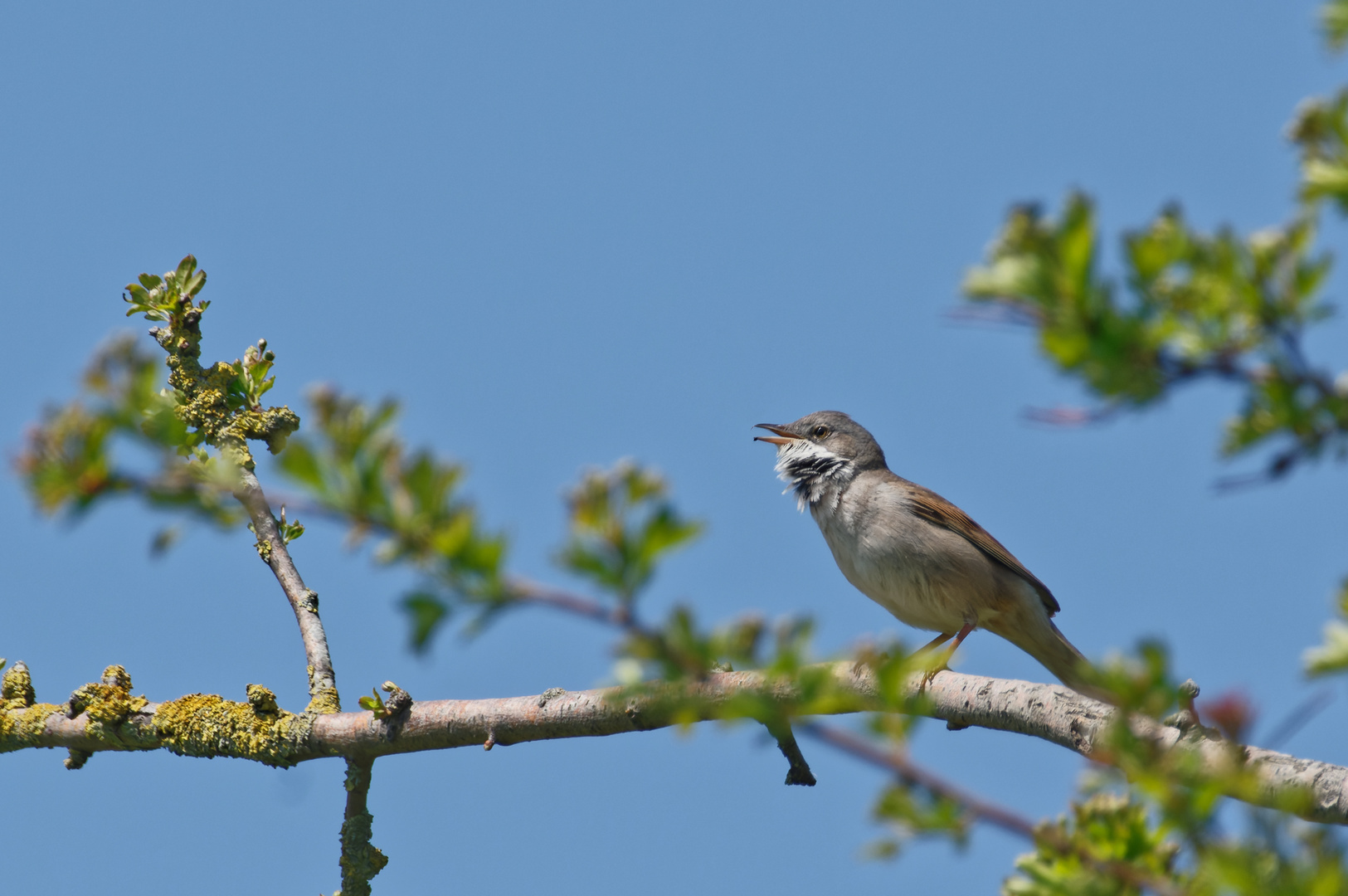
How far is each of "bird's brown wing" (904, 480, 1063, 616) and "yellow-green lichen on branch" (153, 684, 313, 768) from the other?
4801 mm

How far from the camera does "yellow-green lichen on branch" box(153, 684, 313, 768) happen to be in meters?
6.16

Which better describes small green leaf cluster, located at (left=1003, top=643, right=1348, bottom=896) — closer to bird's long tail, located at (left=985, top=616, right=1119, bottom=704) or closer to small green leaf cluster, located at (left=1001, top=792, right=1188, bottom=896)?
small green leaf cluster, located at (left=1001, top=792, right=1188, bottom=896)

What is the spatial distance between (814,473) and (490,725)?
4.27 metres

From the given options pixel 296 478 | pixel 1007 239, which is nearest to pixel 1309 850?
pixel 1007 239

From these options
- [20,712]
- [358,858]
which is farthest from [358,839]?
[20,712]

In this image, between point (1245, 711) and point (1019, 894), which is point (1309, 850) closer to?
point (1245, 711)

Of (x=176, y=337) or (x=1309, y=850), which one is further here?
(x=176, y=337)

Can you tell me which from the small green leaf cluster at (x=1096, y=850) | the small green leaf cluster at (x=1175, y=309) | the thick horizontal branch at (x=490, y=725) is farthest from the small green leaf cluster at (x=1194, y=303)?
the thick horizontal branch at (x=490, y=725)

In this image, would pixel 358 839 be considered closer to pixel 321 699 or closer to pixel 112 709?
pixel 321 699

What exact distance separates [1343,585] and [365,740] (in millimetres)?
4809

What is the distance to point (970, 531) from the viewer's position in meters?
9.12

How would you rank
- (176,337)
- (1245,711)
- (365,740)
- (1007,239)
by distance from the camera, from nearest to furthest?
(1245,711)
(1007,239)
(365,740)
(176,337)

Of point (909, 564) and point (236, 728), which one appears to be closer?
point (236, 728)

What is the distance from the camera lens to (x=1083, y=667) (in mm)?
2238
